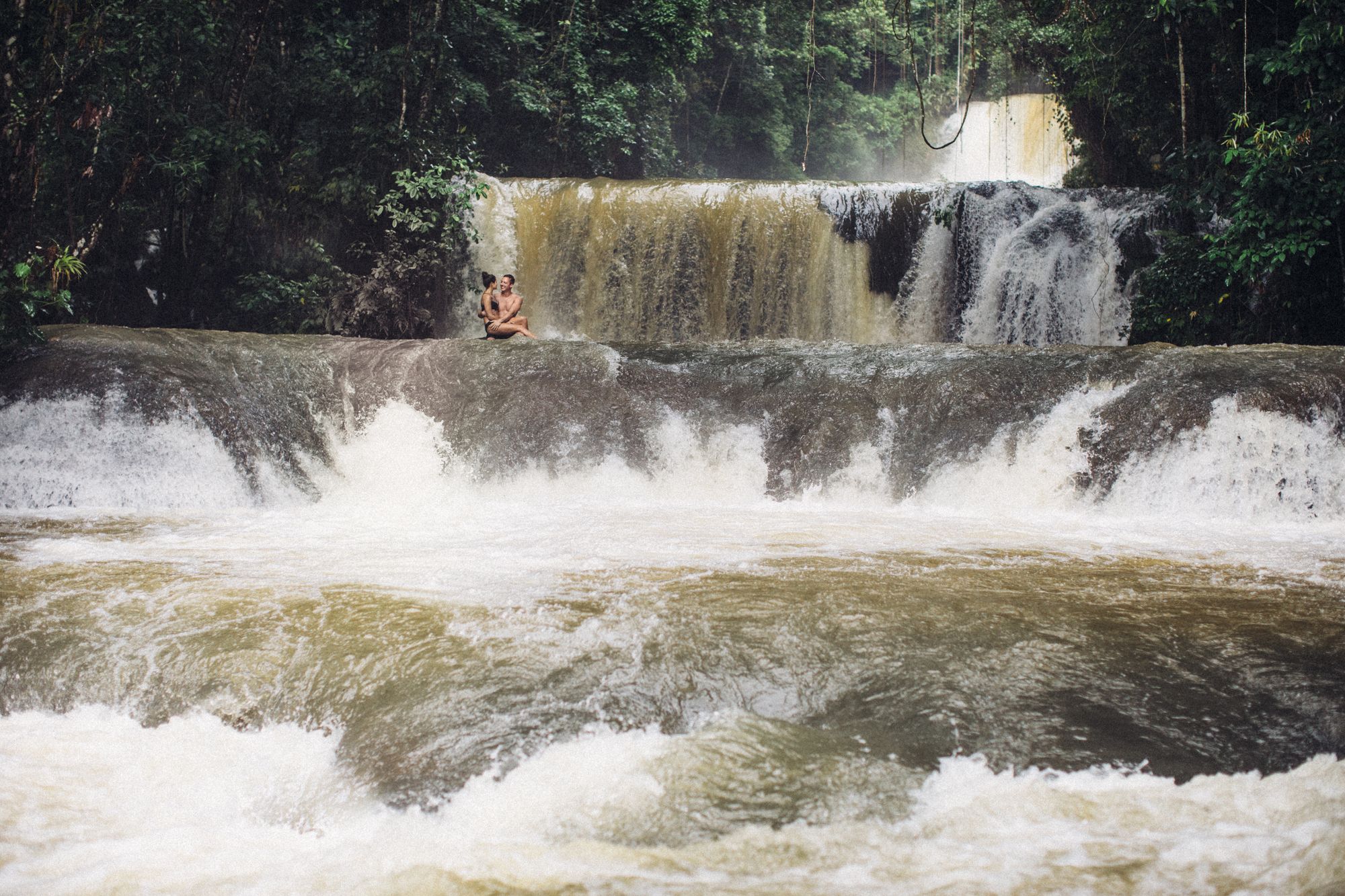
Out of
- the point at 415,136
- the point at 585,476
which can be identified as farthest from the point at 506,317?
the point at 415,136

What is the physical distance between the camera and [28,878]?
2248 millimetres

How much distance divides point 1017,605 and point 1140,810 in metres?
1.22

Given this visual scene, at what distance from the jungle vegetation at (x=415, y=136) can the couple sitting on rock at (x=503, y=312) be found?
219cm

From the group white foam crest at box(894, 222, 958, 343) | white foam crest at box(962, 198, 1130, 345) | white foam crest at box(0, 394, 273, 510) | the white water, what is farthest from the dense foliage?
white foam crest at box(0, 394, 273, 510)

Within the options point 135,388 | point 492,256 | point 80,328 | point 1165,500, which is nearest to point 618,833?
point 1165,500

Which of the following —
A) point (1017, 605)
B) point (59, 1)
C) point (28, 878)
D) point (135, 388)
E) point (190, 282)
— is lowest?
point (28, 878)

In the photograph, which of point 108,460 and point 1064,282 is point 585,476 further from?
point 1064,282

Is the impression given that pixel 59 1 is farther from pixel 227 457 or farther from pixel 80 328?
pixel 227 457

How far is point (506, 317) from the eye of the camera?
9.75 m

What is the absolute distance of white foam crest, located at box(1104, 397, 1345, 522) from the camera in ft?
19.1

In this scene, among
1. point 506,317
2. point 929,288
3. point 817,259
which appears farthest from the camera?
point 817,259

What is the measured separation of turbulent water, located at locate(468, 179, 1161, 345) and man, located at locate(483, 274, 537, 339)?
2.21 m

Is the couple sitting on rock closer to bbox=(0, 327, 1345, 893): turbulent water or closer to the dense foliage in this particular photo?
bbox=(0, 327, 1345, 893): turbulent water

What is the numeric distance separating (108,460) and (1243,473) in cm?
715
